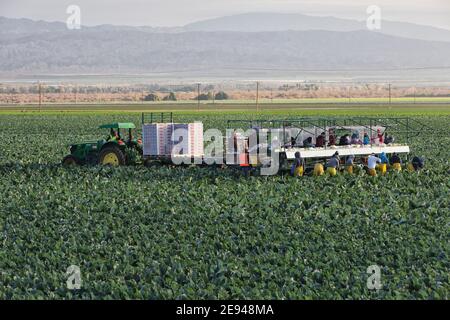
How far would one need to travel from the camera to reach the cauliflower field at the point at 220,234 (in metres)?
14.2

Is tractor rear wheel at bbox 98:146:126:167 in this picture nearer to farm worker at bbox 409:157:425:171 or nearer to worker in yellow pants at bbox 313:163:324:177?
worker in yellow pants at bbox 313:163:324:177

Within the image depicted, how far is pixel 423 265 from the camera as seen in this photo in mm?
15102

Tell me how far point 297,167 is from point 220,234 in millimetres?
8895

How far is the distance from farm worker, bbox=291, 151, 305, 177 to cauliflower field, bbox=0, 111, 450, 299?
0.80 m

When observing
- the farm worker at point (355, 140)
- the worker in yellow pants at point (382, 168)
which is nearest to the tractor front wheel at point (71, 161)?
the farm worker at point (355, 140)

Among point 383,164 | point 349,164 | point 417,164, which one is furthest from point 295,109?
point 349,164

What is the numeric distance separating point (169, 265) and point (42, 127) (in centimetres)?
5001

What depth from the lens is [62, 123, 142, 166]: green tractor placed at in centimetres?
2953

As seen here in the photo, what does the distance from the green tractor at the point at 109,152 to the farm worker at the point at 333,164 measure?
6.54 meters

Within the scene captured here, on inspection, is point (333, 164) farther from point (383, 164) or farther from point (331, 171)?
point (383, 164)

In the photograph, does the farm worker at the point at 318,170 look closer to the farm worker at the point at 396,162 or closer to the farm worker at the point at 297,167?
the farm worker at the point at 297,167

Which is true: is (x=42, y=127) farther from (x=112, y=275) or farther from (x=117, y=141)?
(x=112, y=275)

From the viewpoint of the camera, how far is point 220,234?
59.0 feet
